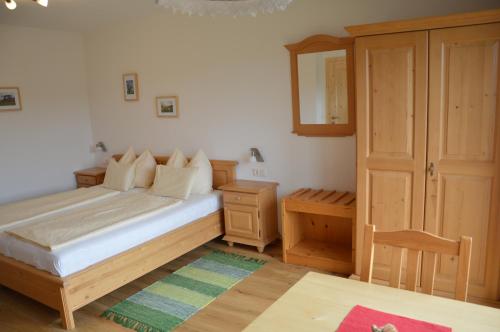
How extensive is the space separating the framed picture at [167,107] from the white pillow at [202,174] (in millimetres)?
691

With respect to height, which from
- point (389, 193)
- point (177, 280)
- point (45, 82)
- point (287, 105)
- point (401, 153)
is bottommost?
point (177, 280)

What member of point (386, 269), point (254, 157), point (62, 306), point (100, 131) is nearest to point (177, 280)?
point (62, 306)

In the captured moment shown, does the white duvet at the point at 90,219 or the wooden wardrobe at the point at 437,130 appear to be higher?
the wooden wardrobe at the point at 437,130

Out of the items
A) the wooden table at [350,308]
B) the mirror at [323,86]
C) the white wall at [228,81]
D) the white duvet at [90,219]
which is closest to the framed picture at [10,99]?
the white wall at [228,81]

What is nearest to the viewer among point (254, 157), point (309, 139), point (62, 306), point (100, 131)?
point (62, 306)

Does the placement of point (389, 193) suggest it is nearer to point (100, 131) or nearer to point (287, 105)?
point (287, 105)

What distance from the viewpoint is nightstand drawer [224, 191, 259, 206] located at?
405cm

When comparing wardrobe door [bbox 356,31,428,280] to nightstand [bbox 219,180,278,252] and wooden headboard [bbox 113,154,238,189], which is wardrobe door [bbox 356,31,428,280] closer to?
nightstand [bbox 219,180,278,252]

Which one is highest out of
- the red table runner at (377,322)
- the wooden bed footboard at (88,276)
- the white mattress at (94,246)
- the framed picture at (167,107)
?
the framed picture at (167,107)

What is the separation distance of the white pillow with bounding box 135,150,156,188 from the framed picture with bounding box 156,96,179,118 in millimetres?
594

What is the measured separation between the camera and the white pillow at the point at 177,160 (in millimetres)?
4684

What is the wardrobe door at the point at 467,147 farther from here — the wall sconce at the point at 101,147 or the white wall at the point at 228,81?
the wall sconce at the point at 101,147

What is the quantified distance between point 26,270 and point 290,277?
84.0 inches

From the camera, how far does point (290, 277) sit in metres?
3.56
